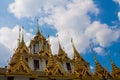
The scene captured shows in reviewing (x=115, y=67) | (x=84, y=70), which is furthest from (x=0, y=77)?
(x=115, y=67)

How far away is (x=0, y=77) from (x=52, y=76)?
6.47m

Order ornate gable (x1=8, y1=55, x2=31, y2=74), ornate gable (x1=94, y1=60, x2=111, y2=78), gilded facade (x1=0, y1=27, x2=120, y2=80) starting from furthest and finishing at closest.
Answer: ornate gable (x1=94, y1=60, x2=111, y2=78), gilded facade (x1=0, y1=27, x2=120, y2=80), ornate gable (x1=8, y1=55, x2=31, y2=74)

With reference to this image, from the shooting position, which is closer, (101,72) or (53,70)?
(53,70)

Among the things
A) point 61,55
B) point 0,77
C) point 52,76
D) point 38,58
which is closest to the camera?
point 0,77

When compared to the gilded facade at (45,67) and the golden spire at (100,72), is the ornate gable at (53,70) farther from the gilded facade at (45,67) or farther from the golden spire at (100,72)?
the golden spire at (100,72)

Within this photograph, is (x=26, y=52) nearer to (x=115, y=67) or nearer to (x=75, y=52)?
(x=75, y=52)

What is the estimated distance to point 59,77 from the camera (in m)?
29.0

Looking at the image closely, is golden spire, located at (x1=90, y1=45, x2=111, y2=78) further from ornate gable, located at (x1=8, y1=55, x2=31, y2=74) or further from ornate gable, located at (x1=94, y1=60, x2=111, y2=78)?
ornate gable, located at (x1=8, y1=55, x2=31, y2=74)

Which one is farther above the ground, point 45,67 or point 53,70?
point 45,67

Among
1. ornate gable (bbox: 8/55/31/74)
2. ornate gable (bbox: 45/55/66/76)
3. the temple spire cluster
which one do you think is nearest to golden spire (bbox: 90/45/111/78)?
the temple spire cluster

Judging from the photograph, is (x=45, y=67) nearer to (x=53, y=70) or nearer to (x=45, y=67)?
(x=45, y=67)

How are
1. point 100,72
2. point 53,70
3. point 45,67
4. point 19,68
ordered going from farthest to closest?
point 45,67 → point 100,72 → point 53,70 → point 19,68

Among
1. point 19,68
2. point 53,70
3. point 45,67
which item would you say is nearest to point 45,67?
point 45,67

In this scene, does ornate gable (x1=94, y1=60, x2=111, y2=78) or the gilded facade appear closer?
the gilded facade
